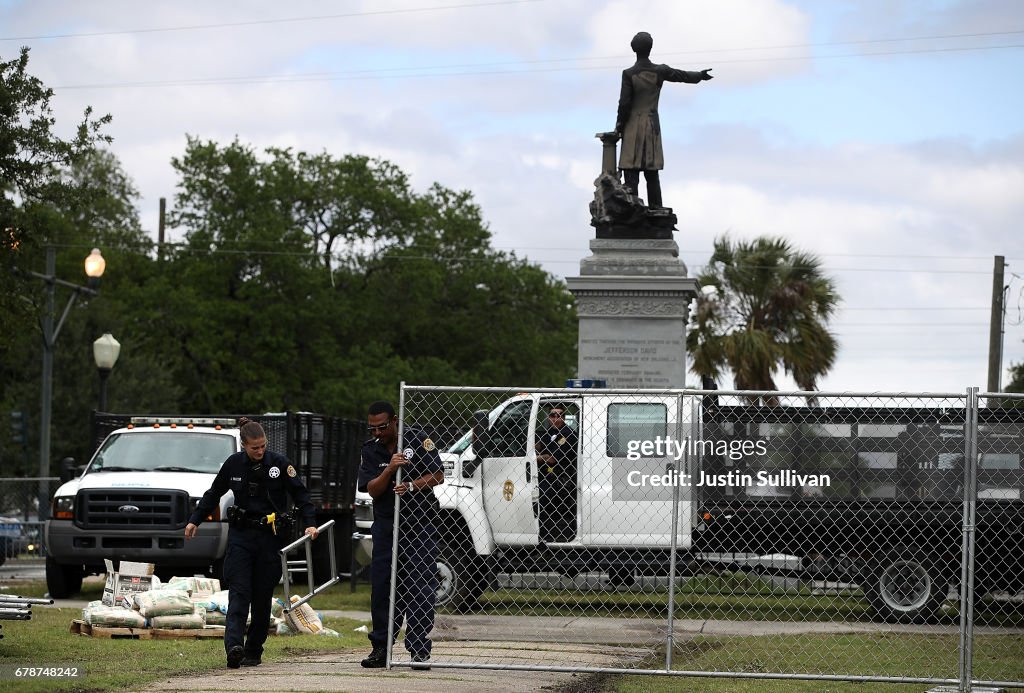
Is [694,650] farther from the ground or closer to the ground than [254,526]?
closer to the ground

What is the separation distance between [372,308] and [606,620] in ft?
128

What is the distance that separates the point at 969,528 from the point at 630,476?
7.53 ft

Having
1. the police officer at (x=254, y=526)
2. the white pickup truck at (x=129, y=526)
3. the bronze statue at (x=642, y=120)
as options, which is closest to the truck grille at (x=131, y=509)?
the white pickup truck at (x=129, y=526)

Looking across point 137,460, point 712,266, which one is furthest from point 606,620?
point 712,266

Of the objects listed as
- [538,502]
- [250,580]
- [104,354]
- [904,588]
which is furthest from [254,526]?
[104,354]

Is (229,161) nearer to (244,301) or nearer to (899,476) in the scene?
(244,301)

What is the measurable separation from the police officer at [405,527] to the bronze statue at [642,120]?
11.5 meters

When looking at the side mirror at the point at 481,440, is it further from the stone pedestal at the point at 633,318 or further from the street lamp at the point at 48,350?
the street lamp at the point at 48,350

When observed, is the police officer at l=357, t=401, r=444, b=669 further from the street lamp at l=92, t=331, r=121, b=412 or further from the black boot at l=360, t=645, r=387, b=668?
the street lamp at l=92, t=331, r=121, b=412

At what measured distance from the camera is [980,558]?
14320mm

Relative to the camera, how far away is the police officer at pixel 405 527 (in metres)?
10.1

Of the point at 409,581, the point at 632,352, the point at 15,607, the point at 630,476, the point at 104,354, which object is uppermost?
the point at 632,352

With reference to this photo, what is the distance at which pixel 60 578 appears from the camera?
56.8 feet

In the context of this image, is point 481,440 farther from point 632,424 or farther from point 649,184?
point 649,184
